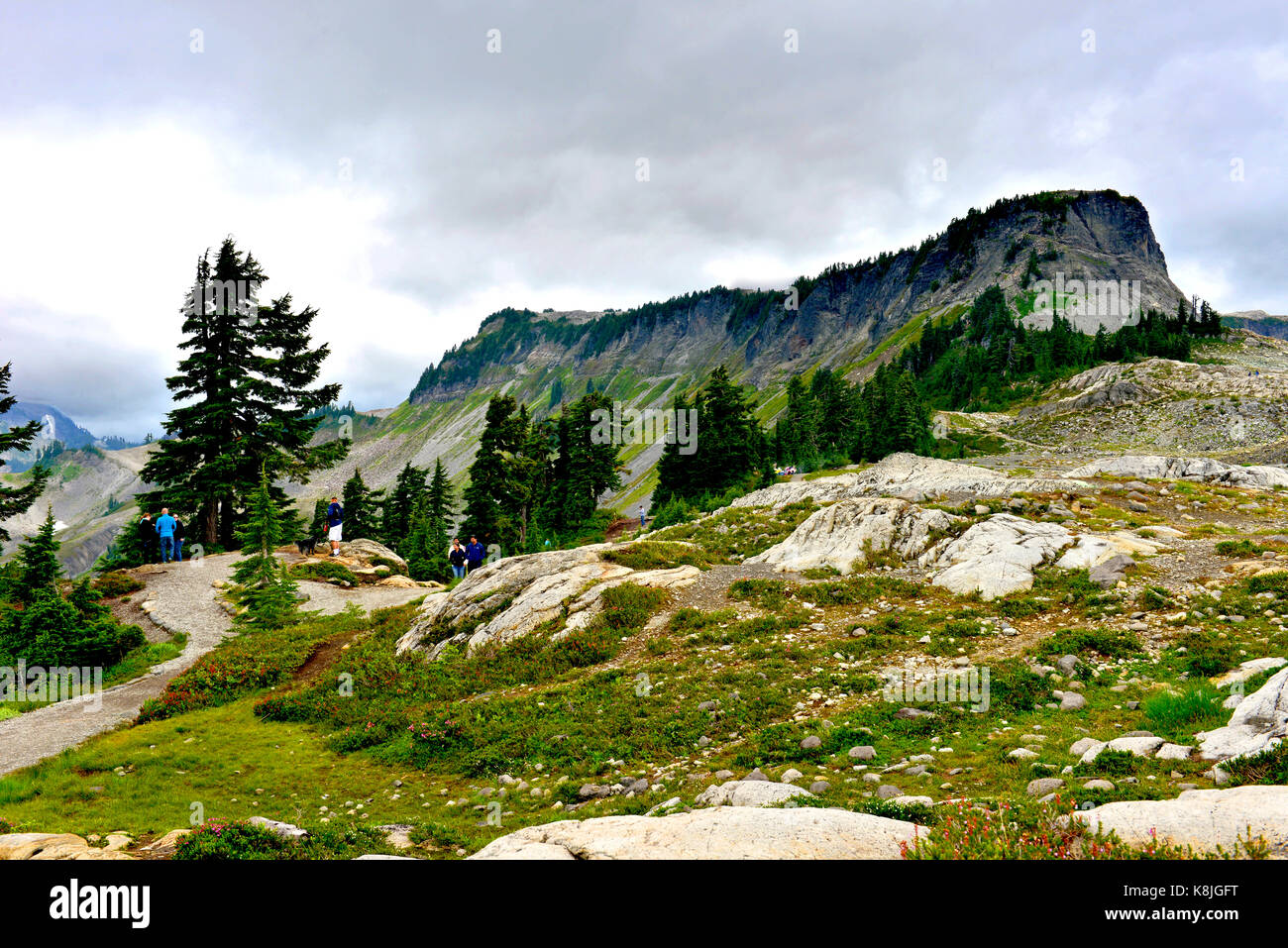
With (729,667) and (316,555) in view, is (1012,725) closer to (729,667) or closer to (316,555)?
(729,667)

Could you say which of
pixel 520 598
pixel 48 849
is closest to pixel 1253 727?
pixel 48 849

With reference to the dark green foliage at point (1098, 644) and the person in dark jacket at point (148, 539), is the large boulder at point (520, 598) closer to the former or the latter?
the dark green foliage at point (1098, 644)

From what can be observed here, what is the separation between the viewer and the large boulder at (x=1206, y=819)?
5113 mm

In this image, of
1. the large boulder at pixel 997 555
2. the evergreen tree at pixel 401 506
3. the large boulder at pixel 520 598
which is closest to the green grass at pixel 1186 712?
the large boulder at pixel 997 555

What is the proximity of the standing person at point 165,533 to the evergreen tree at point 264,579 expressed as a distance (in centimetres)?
1156

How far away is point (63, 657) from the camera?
21.2m

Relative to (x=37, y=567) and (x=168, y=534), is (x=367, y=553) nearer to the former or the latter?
(x=168, y=534)

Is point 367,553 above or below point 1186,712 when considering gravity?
above

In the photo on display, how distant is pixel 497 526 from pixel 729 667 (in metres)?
36.3

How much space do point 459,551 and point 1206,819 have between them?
33144 millimetres

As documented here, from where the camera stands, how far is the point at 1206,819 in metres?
5.40

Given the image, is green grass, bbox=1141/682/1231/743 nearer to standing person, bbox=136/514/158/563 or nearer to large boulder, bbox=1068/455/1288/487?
large boulder, bbox=1068/455/1288/487

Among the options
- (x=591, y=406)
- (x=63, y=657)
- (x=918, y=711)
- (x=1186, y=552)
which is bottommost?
Answer: (x=63, y=657)
